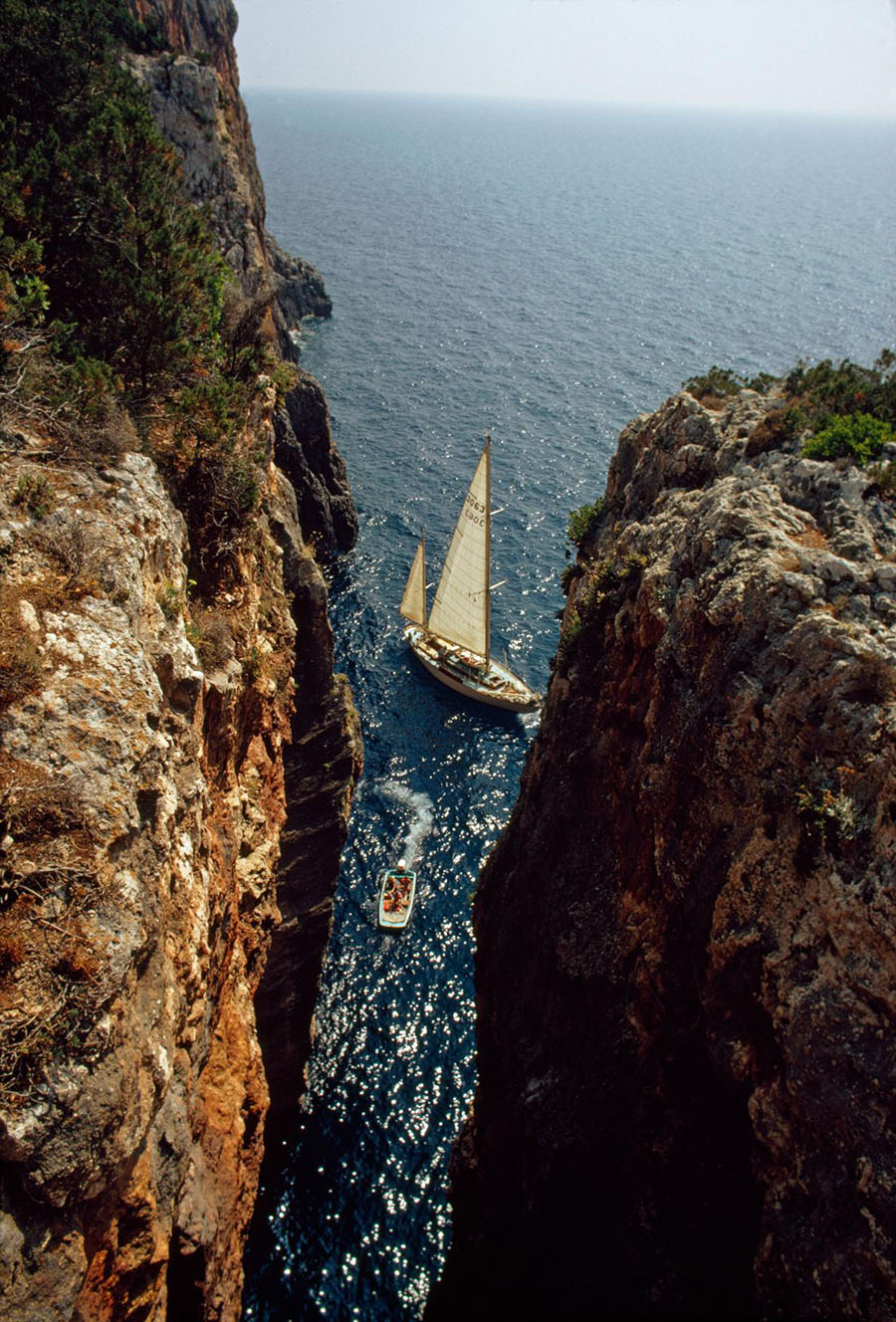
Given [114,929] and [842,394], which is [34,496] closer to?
[114,929]

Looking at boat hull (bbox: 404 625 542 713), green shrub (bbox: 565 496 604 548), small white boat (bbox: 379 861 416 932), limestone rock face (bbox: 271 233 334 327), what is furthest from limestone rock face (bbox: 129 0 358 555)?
limestone rock face (bbox: 271 233 334 327)

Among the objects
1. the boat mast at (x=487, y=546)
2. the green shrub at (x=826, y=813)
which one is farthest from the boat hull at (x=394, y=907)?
the green shrub at (x=826, y=813)

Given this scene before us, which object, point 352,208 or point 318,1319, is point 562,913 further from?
point 352,208

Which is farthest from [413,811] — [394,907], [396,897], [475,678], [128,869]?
[128,869]

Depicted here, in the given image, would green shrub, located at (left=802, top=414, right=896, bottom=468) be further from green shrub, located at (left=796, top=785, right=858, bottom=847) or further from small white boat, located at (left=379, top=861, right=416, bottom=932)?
small white boat, located at (left=379, top=861, right=416, bottom=932)

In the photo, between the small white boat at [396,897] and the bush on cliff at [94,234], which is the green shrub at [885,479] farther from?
the small white boat at [396,897]

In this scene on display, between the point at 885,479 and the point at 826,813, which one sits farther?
the point at 885,479
